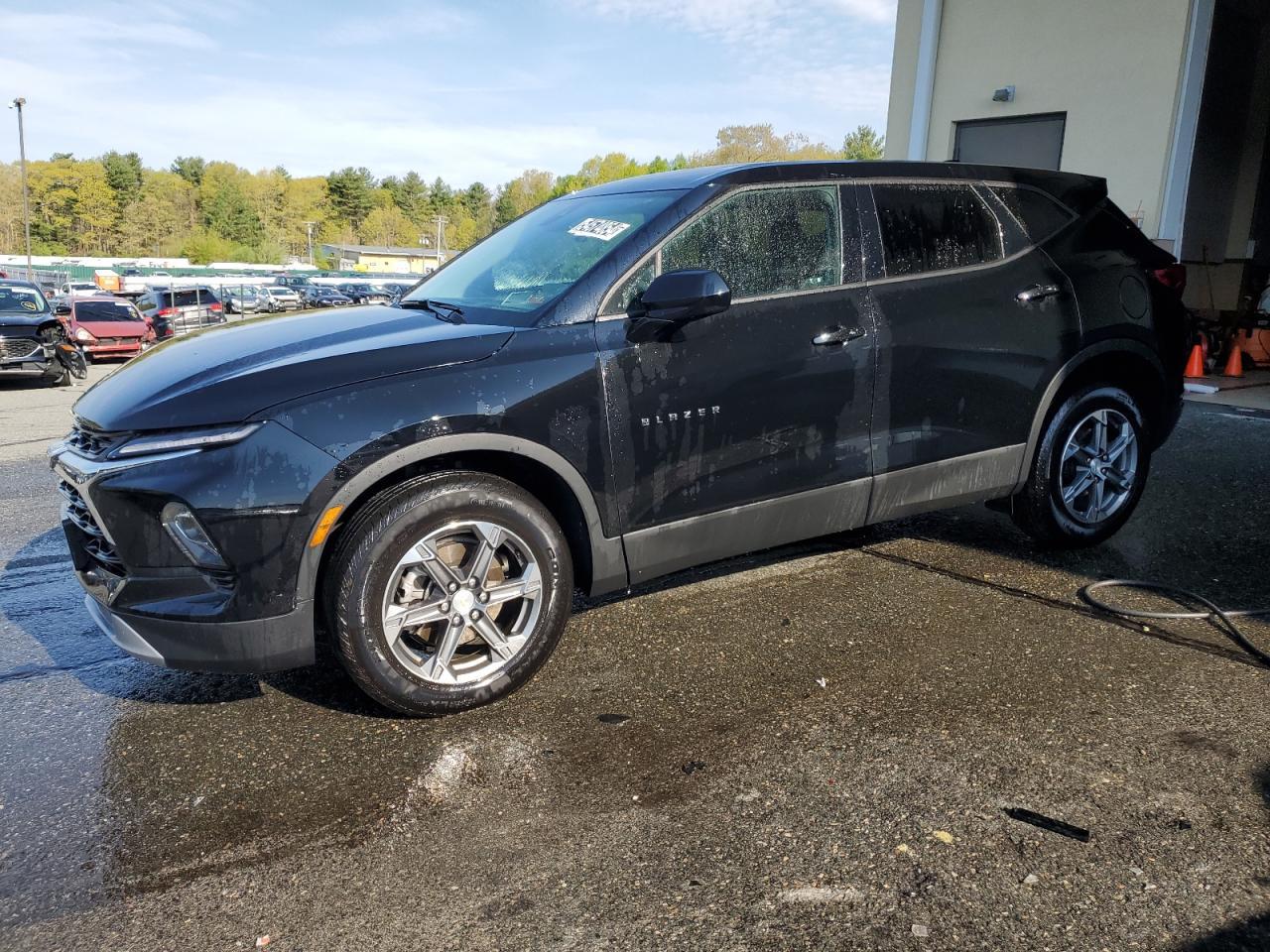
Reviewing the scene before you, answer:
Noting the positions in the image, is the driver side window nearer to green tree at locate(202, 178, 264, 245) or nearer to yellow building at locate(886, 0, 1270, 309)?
yellow building at locate(886, 0, 1270, 309)

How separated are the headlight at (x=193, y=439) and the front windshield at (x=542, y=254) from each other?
1004 millimetres

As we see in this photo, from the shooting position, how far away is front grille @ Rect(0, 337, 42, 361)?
44.9 ft

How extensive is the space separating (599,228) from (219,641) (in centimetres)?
200

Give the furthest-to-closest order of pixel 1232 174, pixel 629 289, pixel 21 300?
pixel 21 300, pixel 1232 174, pixel 629 289

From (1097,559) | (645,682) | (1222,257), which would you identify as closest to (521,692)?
(645,682)

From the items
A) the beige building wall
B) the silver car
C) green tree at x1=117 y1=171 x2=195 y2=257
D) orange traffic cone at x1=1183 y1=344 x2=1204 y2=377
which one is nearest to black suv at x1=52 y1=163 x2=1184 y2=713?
the beige building wall

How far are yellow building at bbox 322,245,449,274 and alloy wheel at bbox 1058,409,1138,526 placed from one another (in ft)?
425

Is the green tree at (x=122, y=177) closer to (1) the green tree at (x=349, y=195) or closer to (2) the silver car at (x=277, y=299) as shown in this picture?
(1) the green tree at (x=349, y=195)

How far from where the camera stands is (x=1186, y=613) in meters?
4.01

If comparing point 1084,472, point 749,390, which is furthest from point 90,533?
point 1084,472

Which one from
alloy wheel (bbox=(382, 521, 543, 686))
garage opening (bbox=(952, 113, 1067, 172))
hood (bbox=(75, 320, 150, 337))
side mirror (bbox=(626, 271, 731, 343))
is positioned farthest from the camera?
hood (bbox=(75, 320, 150, 337))

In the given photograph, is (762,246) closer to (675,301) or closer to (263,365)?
(675,301)

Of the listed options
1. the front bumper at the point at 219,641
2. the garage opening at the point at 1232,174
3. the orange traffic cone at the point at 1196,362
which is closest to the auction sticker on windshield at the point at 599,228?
the front bumper at the point at 219,641

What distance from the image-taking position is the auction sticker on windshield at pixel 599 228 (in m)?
3.55
